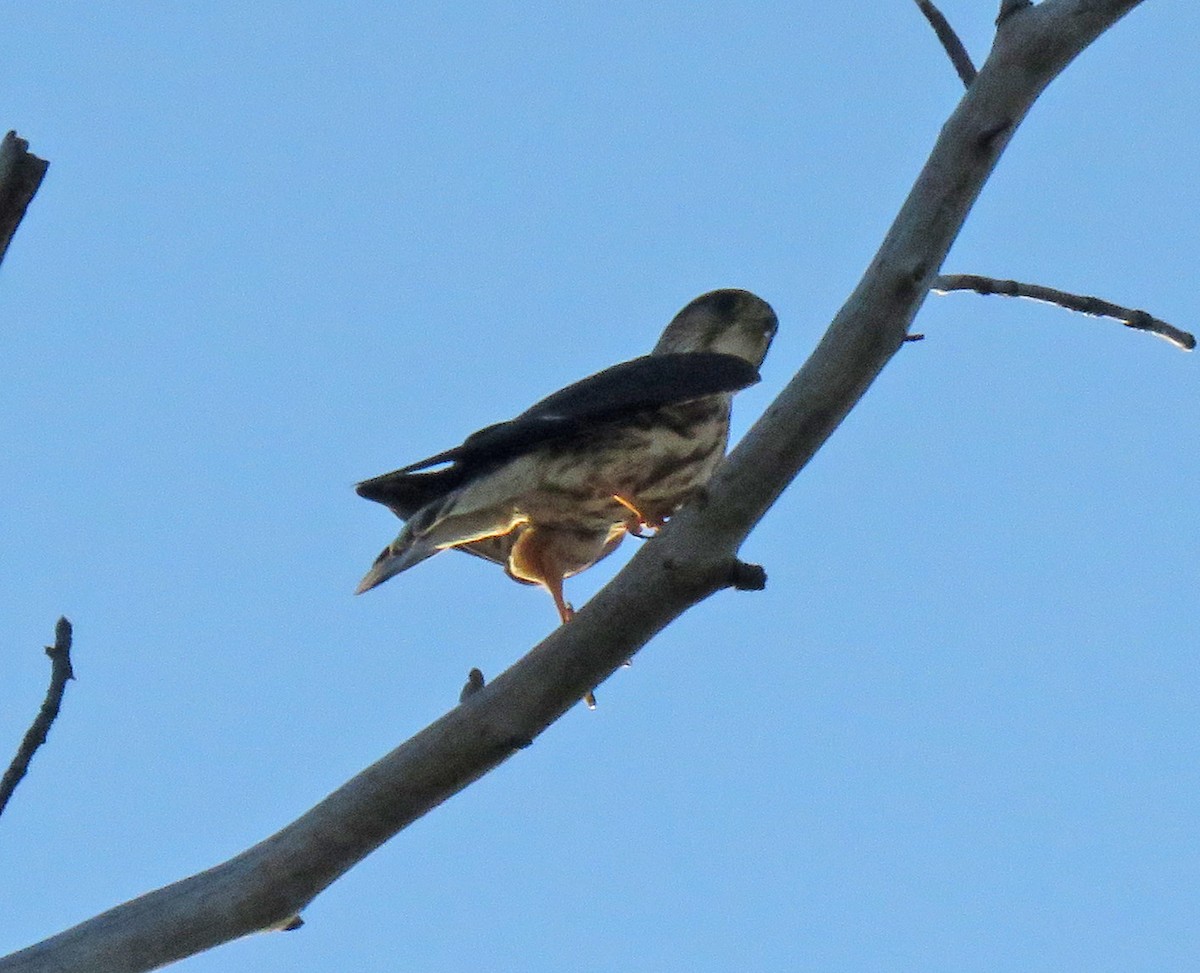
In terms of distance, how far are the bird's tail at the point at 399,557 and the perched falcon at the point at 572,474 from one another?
0.08ft

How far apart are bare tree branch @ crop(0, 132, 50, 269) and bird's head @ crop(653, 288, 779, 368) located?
13.5 ft

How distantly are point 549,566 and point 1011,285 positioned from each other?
2.19 meters

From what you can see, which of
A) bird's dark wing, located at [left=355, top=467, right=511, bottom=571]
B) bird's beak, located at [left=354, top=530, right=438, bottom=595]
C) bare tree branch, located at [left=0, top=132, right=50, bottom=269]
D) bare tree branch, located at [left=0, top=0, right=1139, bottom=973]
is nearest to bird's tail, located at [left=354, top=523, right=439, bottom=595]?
bird's beak, located at [left=354, top=530, right=438, bottom=595]

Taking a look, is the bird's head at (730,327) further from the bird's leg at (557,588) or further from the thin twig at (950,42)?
the thin twig at (950,42)

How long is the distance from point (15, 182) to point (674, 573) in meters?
1.32

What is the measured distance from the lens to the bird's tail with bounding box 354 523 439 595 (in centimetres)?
423

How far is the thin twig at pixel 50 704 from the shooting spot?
8.39 ft

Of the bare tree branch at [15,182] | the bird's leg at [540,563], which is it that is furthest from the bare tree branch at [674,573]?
the bird's leg at [540,563]

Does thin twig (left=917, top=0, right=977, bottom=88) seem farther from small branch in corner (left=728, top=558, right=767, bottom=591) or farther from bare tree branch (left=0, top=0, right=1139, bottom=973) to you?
small branch in corner (left=728, top=558, right=767, bottom=591)

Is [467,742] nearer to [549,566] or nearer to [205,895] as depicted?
[205,895]

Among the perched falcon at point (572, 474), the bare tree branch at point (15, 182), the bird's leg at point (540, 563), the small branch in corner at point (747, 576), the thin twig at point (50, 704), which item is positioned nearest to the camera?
the bare tree branch at point (15, 182)

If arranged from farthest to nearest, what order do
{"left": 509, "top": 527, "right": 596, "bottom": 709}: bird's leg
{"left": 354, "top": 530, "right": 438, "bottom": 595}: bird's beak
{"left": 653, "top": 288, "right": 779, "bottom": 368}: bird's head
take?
{"left": 653, "top": 288, "right": 779, "bottom": 368}: bird's head < {"left": 509, "top": 527, "right": 596, "bottom": 709}: bird's leg < {"left": 354, "top": 530, "right": 438, "bottom": 595}: bird's beak

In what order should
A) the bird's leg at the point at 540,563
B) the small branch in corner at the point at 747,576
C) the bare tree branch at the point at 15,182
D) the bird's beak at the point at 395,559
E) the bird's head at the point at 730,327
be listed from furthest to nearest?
the bird's head at the point at 730,327
the bird's leg at the point at 540,563
the bird's beak at the point at 395,559
the small branch in corner at the point at 747,576
the bare tree branch at the point at 15,182

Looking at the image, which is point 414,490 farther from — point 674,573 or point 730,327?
point 674,573
